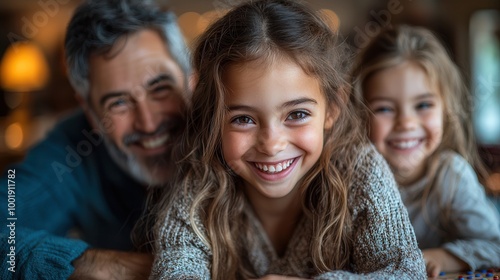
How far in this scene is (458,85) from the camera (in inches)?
63.6

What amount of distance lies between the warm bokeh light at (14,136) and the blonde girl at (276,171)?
10.0ft

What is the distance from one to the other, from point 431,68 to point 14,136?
3.39m

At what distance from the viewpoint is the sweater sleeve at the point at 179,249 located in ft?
3.47

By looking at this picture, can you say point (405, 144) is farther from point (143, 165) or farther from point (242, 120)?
point (143, 165)

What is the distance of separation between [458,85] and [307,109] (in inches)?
29.3

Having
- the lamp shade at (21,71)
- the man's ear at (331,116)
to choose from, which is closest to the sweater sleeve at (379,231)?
the man's ear at (331,116)

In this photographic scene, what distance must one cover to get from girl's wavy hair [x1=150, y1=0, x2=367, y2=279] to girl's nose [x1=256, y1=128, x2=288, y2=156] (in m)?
0.10

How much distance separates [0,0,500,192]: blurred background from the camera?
3979 mm

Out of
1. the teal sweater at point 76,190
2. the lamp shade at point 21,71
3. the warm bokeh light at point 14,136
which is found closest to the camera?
the teal sweater at point 76,190

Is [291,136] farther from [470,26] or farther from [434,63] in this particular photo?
[470,26]

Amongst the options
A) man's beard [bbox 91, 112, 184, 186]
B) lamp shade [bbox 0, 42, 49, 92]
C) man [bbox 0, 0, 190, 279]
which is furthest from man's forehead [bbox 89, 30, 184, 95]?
lamp shade [bbox 0, 42, 49, 92]

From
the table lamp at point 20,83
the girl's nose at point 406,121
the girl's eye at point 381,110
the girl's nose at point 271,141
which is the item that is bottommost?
the girl's nose at point 271,141

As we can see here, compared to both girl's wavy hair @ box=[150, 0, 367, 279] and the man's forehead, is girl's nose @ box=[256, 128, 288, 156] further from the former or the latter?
the man's forehead

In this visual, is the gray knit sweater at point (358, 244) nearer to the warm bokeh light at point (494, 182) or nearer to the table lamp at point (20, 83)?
the warm bokeh light at point (494, 182)
